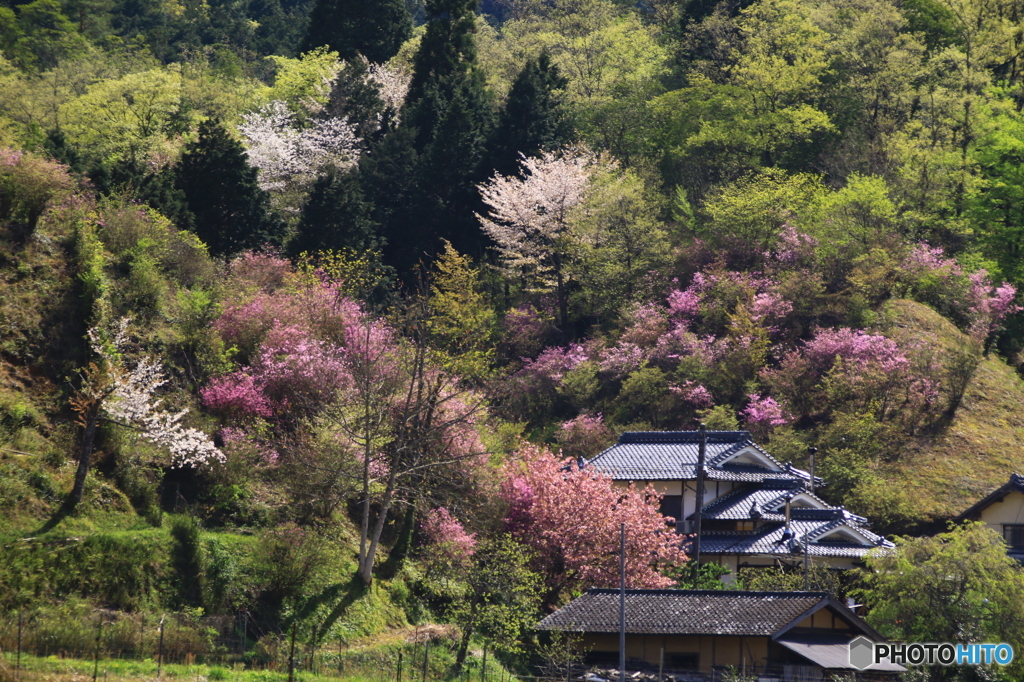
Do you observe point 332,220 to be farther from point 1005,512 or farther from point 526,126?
point 1005,512

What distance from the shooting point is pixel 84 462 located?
32938 mm

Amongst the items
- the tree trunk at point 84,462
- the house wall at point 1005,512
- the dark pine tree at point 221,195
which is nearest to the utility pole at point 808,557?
the house wall at point 1005,512

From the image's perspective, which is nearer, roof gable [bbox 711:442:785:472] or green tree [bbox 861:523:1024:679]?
green tree [bbox 861:523:1024:679]

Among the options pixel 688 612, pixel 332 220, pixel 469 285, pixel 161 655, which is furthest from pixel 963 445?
pixel 161 655

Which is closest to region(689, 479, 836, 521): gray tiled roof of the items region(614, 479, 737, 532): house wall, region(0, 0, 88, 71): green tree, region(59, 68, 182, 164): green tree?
region(614, 479, 737, 532): house wall

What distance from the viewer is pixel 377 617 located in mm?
37125

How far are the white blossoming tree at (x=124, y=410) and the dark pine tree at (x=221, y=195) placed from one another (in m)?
14.1

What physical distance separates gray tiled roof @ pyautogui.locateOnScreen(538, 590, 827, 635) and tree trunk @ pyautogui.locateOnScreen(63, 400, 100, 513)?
517 inches

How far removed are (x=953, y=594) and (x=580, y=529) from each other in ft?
38.2

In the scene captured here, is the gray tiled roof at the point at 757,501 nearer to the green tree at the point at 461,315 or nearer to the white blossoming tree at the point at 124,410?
the green tree at the point at 461,315

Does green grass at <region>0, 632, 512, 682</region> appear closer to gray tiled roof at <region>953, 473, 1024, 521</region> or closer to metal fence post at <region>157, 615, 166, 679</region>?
metal fence post at <region>157, 615, 166, 679</region>

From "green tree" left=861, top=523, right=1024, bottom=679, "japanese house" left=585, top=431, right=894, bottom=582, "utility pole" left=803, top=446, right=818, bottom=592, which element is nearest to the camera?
"green tree" left=861, top=523, right=1024, bottom=679

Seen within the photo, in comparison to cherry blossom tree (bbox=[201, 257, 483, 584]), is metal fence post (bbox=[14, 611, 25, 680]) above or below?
below

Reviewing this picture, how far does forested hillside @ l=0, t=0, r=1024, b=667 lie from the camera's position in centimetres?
3653
